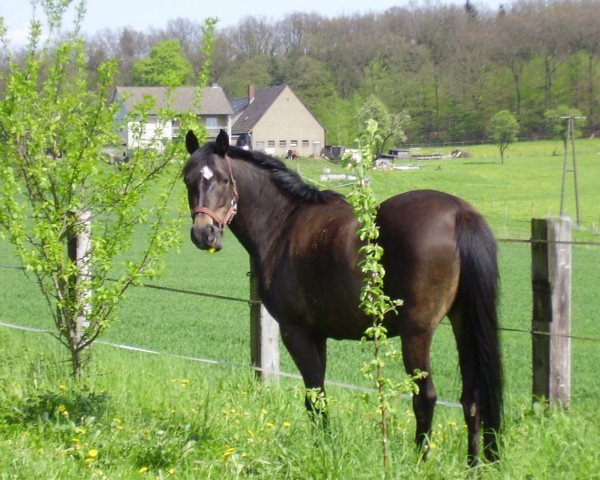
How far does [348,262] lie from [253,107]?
8294cm

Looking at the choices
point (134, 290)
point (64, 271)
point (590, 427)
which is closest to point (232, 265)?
point (134, 290)

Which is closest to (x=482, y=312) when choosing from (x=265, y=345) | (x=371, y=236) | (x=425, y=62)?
(x=371, y=236)

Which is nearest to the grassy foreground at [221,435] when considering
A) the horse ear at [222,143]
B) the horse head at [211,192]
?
the horse head at [211,192]

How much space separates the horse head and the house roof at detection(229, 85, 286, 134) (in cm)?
7951

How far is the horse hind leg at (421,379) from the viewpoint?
4484mm

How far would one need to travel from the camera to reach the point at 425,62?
111562 mm

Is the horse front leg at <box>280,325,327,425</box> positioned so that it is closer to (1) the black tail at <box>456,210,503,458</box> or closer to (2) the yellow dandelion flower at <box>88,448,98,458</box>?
(1) the black tail at <box>456,210,503,458</box>

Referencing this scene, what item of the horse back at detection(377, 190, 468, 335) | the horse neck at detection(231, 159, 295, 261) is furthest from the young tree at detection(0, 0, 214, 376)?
the horse back at detection(377, 190, 468, 335)

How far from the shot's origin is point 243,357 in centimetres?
1005

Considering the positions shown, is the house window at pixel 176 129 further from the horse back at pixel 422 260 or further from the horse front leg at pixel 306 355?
the horse back at pixel 422 260

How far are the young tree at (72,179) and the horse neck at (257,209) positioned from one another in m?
0.96

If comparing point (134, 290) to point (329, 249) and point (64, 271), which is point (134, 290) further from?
point (329, 249)

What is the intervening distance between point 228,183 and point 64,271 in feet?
5.41

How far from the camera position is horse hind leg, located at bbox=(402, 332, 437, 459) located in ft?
14.7
